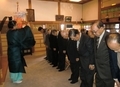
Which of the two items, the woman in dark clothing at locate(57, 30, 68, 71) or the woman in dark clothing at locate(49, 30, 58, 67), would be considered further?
the woman in dark clothing at locate(49, 30, 58, 67)

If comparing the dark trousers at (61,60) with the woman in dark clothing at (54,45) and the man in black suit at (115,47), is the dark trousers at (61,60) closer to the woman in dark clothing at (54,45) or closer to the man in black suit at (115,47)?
the woman in dark clothing at (54,45)

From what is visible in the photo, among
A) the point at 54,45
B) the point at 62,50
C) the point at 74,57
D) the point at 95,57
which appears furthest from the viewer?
the point at 54,45

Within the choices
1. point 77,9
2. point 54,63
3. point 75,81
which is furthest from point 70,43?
point 77,9

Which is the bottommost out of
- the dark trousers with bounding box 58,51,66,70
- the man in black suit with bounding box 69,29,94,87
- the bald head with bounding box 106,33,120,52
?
the dark trousers with bounding box 58,51,66,70

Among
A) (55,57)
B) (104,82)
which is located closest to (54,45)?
(55,57)

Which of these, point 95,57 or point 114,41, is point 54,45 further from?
point 114,41

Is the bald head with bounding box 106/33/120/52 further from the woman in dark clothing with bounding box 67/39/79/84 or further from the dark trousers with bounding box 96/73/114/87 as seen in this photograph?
the woman in dark clothing with bounding box 67/39/79/84

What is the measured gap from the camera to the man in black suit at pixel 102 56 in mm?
1838

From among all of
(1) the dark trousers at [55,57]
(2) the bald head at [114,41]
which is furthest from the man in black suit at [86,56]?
(1) the dark trousers at [55,57]

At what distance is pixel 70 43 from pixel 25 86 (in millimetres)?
1490

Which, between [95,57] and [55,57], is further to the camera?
[55,57]

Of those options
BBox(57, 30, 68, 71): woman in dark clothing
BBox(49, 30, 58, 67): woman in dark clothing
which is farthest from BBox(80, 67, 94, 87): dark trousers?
BBox(49, 30, 58, 67): woman in dark clothing

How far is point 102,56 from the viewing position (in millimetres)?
1852

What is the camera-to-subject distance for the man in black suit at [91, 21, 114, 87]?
6.03 feet
